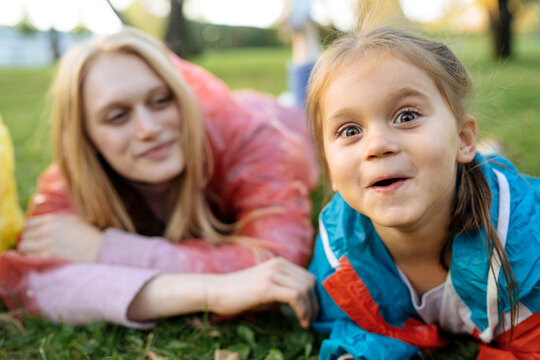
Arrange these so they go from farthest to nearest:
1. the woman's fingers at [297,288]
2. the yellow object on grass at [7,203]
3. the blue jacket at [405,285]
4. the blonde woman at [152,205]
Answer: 1. the yellow object on grass at [7,203]
2. the blonde woman at [152,205]
3. the woman's fingers at [297,288]
4. the blue jacket at [405,285]

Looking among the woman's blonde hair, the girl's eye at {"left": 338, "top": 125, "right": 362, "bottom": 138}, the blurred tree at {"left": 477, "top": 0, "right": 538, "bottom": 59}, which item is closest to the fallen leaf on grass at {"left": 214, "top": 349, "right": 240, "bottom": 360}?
the woman's blonde hair

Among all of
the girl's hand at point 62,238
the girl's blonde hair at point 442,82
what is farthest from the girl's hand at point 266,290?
the girl's hand at point 62,238

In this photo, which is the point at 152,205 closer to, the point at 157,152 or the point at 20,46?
the point at 157,152

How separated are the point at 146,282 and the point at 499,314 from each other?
112cm

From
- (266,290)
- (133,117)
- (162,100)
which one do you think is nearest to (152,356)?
(266,290)

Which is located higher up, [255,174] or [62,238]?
[255,174]

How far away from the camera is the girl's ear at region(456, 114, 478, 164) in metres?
1.22

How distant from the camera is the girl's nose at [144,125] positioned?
1977 millimetres

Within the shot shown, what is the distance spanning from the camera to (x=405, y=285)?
1.41m

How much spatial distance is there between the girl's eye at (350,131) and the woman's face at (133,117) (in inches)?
40.1

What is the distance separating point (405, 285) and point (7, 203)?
1788mm

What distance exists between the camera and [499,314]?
1.28 m

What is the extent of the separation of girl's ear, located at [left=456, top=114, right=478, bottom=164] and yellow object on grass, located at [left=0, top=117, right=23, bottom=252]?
6.27 ft

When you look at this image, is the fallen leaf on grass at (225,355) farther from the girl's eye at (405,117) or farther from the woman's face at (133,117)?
the girl's eye at (405,117)
